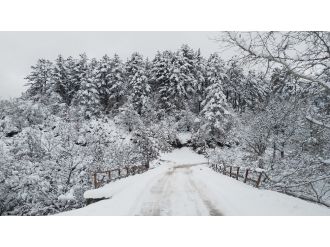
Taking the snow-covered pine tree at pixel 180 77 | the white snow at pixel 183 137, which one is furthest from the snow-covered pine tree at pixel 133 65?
the white snow at pixel 183 137

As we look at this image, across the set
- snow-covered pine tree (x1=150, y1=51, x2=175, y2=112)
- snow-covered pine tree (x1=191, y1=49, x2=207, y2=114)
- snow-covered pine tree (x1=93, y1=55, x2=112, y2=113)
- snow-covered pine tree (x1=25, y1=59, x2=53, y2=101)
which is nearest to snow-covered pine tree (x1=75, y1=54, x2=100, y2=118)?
snow-covered pine tree (x1=93, y1=55, x2=112, y2=113)

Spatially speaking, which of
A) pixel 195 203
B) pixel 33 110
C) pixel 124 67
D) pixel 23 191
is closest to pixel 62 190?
pixel 23 191

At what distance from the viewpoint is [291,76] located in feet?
20.2

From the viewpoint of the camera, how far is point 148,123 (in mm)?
31000

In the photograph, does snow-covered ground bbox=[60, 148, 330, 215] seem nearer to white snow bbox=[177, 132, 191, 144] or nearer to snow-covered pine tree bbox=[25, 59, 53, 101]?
snow-covered pine tree bbox=[25, 59, 53, 101]

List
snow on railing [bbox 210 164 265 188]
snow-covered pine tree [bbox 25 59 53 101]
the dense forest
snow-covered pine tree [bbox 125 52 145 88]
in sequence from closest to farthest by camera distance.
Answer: the dense forest
snow on railing [bbox 210 164 265 188]
snow-covered pine tree [bbox 25 59 53 101]
snow-covered pine tree [bbox 125 52 145 88]

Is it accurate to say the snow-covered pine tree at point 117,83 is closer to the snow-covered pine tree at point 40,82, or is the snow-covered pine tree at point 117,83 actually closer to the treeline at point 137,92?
the treeline at point 137,92

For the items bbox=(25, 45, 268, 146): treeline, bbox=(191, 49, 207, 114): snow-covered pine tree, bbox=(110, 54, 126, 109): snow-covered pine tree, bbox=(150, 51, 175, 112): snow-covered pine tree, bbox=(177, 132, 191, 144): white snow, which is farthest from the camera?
bbox=(177, 132, 191, 144): white snow

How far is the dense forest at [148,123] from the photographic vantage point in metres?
6.95

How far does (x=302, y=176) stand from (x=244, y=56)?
147 inches

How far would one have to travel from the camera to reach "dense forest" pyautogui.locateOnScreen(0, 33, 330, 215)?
6953 mm

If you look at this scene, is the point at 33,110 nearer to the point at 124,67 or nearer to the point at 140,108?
the point at 140,108

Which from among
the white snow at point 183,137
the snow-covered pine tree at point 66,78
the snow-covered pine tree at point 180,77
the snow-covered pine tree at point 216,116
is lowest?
the white snow at point 183,137
